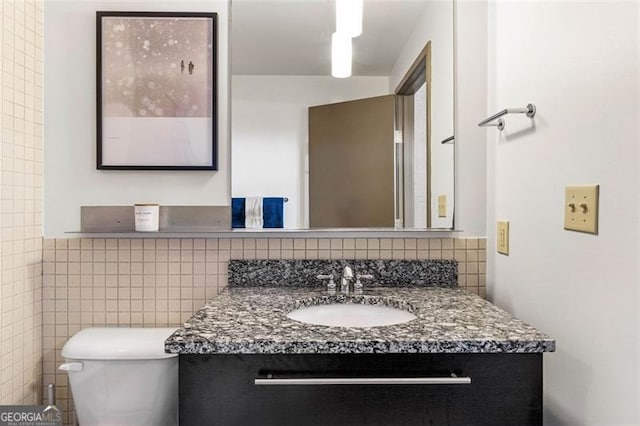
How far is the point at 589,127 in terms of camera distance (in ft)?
3.19

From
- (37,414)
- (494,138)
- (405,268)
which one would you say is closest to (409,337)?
(405,268)

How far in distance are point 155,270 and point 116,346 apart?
31 centimetres

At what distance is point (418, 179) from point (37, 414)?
1511 mm

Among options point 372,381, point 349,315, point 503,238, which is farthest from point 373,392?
point 503,238

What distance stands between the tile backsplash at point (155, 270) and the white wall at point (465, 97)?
18cm

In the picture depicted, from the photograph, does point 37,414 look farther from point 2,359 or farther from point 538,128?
point 538,128

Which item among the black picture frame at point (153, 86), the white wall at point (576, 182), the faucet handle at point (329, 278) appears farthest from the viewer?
the black picture frame at point (153, 86)

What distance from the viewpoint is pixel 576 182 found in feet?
3.34

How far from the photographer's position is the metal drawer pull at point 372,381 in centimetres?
97

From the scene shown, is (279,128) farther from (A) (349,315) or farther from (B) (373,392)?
(B) (373,392)

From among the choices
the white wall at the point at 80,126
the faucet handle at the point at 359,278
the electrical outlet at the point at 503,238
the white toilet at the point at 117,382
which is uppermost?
the white wall at the point at 80,126

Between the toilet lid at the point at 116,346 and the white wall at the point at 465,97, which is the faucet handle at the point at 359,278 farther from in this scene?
the toilet lid at the point at 116,346

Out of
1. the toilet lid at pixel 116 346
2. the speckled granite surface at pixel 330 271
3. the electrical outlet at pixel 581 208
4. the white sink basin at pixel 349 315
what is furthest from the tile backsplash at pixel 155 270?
the electrical outlet at pixel 581 208

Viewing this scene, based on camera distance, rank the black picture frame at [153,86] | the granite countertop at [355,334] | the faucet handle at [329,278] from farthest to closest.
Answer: the black picture frame at [153,86]
the faucet handle at [329,278]
the granite countertop at [355,334]
